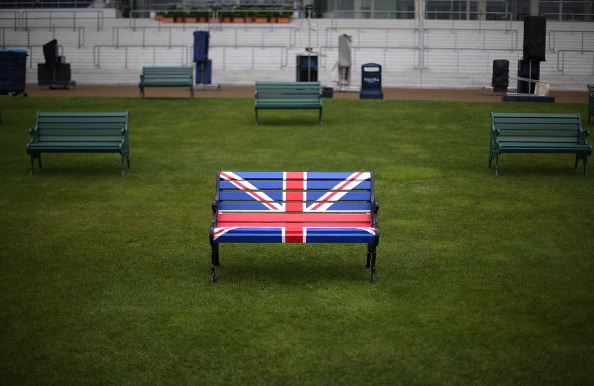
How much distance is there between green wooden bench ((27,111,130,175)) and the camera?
537 inches

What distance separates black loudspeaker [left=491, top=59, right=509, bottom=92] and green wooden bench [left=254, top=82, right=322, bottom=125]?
11009 millimetres

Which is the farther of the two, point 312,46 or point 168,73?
point 312,46

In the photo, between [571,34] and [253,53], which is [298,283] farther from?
[571,34]

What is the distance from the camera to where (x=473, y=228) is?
1027 centimetres

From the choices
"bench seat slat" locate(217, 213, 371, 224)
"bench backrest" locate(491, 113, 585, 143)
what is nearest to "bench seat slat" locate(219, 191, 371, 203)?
"bench seat slat" locate(217, 213, 371, 224)

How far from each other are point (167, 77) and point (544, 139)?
13518mm

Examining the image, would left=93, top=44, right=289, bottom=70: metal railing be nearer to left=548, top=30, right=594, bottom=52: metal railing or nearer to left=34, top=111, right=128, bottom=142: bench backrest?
left=548, top=30, right=594, bottom=52: metal railing

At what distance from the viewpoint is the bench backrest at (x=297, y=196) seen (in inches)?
329

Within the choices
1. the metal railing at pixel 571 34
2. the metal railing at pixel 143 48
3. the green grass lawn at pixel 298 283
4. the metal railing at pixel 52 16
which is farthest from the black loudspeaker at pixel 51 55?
the metal railing at pixel 571 34

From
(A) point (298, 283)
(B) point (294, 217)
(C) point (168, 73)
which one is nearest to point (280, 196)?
(B) point (294, 217)

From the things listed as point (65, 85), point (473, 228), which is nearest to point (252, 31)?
point (65, 85)

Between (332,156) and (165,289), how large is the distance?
8038 mm

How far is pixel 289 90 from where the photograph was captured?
64.7ft

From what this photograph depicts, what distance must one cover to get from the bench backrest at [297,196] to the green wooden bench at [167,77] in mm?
16402
